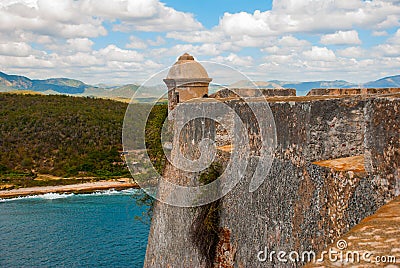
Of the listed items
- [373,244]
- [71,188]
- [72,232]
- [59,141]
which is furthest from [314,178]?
[59,141]

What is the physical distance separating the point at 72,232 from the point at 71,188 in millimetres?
14404

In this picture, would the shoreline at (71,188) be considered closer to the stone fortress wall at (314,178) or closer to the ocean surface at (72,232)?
the ocean surface at (72,232)

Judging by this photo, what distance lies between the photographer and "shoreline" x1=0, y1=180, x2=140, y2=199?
36.4m

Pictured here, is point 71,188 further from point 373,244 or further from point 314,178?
point 373,244

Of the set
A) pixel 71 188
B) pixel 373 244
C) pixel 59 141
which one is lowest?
pixel 71 188

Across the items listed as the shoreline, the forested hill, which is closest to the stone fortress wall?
the shoreline

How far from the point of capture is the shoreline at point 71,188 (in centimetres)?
3641

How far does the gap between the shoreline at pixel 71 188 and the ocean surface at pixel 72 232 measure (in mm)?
2593

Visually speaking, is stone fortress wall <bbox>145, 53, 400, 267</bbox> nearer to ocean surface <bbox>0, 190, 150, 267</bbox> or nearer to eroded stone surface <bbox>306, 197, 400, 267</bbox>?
eroded stone surface <bbox>306, 197, 400, 267</bbox>

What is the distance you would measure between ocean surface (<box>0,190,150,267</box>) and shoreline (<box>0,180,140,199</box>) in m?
2.59

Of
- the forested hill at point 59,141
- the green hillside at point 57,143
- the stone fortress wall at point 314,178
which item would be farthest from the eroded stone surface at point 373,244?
the forested hill at point 59,141

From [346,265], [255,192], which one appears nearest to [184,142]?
[255,192]

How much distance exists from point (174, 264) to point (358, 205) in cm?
461

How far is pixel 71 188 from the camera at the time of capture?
38094mm
